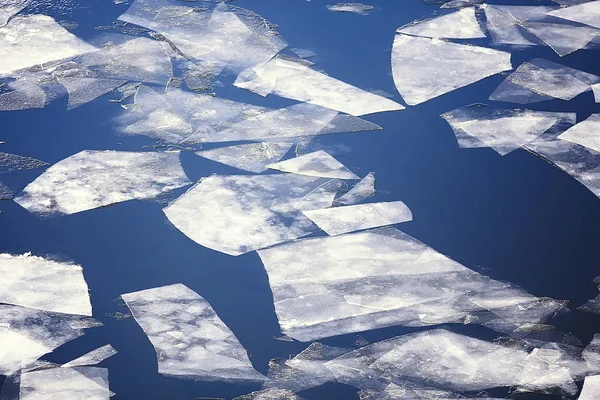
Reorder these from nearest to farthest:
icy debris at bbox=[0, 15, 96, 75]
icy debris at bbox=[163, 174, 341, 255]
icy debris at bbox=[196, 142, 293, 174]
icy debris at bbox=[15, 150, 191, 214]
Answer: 1. icy debris at bbox=[163, 174, 341, 255]
2. icy debris at bbox=[15, 150, 191, 214]
3. icy debris at bbox=[196, 142, 293, 174]
4. icy debris at bbox=[0, 15, 96, 75]

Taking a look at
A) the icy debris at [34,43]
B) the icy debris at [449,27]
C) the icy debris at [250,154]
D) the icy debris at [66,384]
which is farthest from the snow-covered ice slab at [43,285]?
the icy debris at [449,27]

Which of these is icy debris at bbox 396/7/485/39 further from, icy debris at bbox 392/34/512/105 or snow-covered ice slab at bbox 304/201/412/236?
snow-covered ice slab at bbox 304/201/412/236

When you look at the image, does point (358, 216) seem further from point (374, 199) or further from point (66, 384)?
point (66, 384)

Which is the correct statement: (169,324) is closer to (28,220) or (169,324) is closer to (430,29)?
(28,220)

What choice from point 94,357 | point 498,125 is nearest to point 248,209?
point 94,357

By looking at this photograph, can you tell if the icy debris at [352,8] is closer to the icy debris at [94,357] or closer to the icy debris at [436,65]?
the icy debris at [436,65]

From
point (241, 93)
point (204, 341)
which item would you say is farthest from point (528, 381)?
point (241, 93)

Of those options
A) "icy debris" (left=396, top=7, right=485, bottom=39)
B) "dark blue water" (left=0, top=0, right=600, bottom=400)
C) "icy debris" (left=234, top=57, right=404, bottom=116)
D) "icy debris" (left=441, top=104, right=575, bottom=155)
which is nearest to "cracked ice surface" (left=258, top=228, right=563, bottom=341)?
"dark blue water" (left=0, top=0, right=600, bottom=400)
